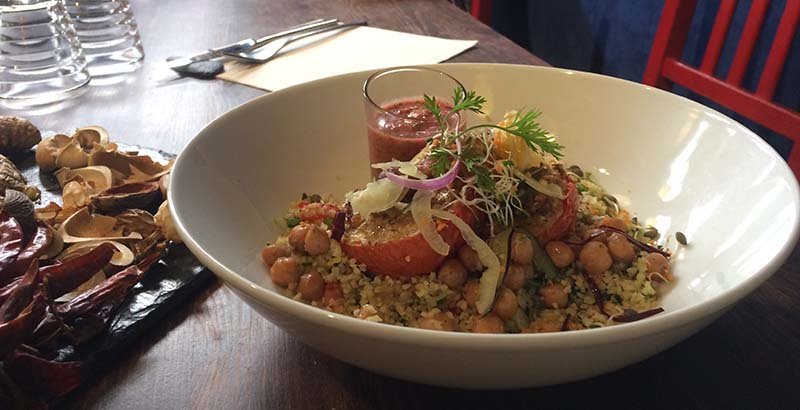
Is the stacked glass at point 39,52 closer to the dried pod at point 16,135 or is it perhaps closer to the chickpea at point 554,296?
the dried pod at point 16,135

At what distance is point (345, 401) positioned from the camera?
2.80 feet

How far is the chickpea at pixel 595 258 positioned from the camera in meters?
1.06

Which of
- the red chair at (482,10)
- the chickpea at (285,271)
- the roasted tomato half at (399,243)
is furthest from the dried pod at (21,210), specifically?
the red chair at (482,10)

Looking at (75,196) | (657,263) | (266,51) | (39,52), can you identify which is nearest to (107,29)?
(39,52)

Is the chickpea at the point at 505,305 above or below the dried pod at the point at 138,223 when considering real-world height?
above

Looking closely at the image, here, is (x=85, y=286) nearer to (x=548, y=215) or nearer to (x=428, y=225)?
(x=428, y=225)

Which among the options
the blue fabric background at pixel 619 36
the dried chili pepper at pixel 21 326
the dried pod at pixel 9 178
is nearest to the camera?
the dried chili pepper at pixel 21 326

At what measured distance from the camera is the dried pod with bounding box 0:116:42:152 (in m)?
1.46

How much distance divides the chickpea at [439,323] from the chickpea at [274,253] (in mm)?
290

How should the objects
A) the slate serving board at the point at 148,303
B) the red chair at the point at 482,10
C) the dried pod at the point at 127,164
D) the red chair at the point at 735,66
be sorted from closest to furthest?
the slate serving board at the point at 148,303, the dried pod at the point at 127,164, the red chair at the point at 735,66, the red chair at the point at 482,10

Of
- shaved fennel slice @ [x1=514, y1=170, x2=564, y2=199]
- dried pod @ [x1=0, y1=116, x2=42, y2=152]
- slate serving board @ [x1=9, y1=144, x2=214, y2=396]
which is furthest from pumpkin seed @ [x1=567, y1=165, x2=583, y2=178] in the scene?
dried pod @ [x1=0, y1=116, x2=42, y2=152]

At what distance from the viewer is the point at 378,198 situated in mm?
1016

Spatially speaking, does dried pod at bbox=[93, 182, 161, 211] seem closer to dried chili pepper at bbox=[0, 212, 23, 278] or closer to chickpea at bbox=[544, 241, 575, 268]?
dried chili pepper at bbox=[0, 212, 23, 278]

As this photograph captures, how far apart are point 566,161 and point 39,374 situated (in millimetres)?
1123
